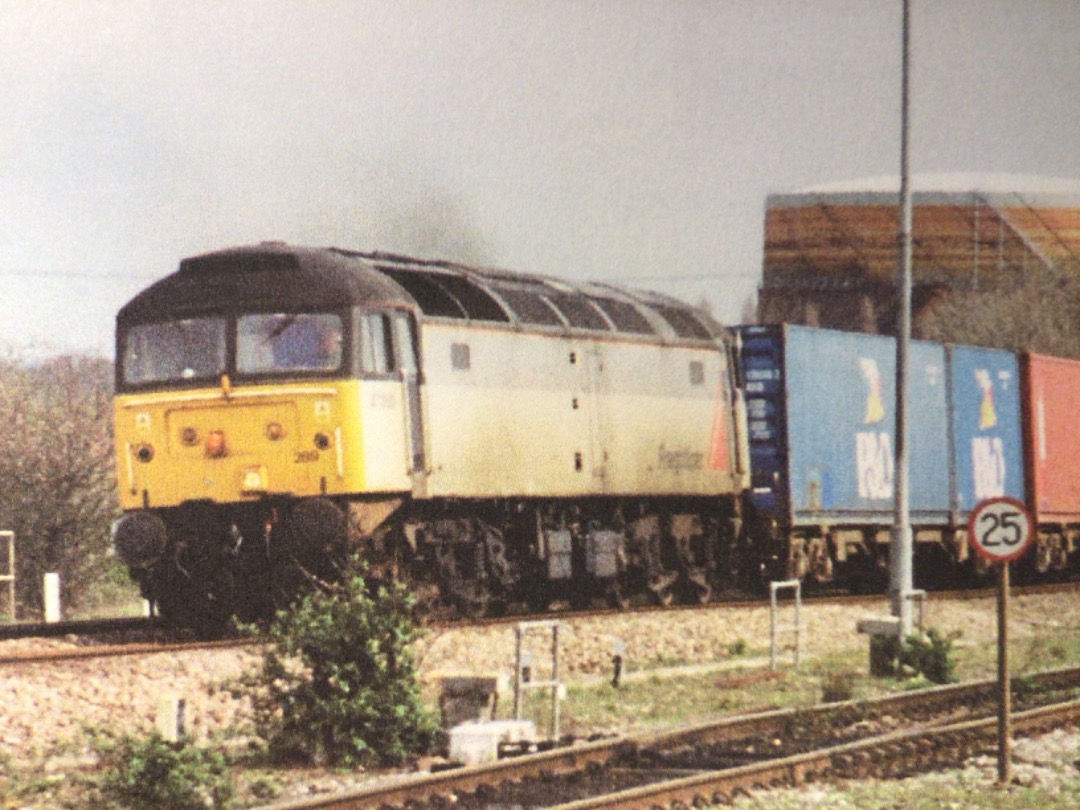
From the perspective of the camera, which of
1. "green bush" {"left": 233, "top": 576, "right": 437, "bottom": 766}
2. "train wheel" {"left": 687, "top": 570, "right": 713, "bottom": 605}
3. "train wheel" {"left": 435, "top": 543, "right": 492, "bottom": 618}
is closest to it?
"green bush" {"left": 233, "top": 576, "right": 437, "bottom": 766}

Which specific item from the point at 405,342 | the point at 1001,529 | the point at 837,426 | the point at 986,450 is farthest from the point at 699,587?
the point at 1001,529

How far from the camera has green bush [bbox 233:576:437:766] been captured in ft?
40.8

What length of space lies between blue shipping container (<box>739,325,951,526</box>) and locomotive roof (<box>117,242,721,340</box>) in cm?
454

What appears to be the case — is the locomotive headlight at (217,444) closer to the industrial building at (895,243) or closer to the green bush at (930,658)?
the green bush at (930,658)

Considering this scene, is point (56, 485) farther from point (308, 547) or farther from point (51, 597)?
point (308, 547)

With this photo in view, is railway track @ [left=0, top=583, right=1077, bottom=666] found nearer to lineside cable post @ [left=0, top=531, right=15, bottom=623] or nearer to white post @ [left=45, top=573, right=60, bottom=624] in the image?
lineside cable post @ [left=0, top=531, right=15, bottom=623]

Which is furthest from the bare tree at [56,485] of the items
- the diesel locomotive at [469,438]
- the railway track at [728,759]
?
the railway track at [728,759]

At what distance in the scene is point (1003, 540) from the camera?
12.3 m

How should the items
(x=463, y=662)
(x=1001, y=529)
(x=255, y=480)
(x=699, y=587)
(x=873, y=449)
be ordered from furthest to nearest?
(x=873, y=449), (x=699, y=587), (x=255, y=480), (x=463, y=662), (x=1001, y=529)

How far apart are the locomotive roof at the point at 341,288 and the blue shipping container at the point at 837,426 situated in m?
4.54

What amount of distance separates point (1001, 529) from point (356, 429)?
6937mm

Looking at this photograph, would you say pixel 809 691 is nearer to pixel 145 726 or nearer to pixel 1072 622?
pixel 145 726

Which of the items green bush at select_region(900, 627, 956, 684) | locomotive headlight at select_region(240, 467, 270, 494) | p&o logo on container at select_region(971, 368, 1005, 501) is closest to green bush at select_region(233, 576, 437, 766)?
locomotive headlight at select_region(240, 467, 270, 494)

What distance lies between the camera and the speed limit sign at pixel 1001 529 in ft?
39.9
